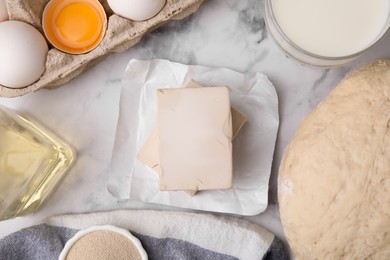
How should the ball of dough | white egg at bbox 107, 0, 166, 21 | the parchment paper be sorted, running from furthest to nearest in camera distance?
the parchment paper
white egg at bbox 107, 0, 166, 21
the ball of dough

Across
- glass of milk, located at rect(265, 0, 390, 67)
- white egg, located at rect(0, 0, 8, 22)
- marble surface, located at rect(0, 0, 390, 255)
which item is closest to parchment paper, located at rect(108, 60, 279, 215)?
marble surface, located at rect(0, 0, 390, 255)

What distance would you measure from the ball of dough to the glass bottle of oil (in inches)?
16.8

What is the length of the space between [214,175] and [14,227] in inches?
16.3

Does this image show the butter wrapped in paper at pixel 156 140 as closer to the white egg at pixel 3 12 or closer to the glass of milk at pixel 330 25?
the glass of milk at pixel 330 25

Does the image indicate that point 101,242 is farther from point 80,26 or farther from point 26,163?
point 80,26

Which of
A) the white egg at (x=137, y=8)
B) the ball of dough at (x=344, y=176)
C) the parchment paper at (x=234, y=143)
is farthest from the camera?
the parchment paper at (x=234, y=143)

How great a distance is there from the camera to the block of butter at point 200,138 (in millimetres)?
1003

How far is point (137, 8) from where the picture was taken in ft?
3.25

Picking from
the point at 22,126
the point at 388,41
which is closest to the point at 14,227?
the point at 22,126

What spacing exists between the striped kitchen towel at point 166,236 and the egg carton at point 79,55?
0.26 m

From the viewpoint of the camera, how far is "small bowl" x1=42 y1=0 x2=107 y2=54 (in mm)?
1051

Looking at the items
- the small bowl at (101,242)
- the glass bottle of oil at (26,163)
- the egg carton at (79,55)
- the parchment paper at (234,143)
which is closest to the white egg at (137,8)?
the egg carton at (79,55)

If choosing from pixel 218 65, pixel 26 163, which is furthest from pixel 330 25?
pixel 26 163

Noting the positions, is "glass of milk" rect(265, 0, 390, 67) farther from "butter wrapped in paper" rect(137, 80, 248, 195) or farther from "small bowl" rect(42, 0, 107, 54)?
"small bowl" rect(42, 0, 107, 54)
